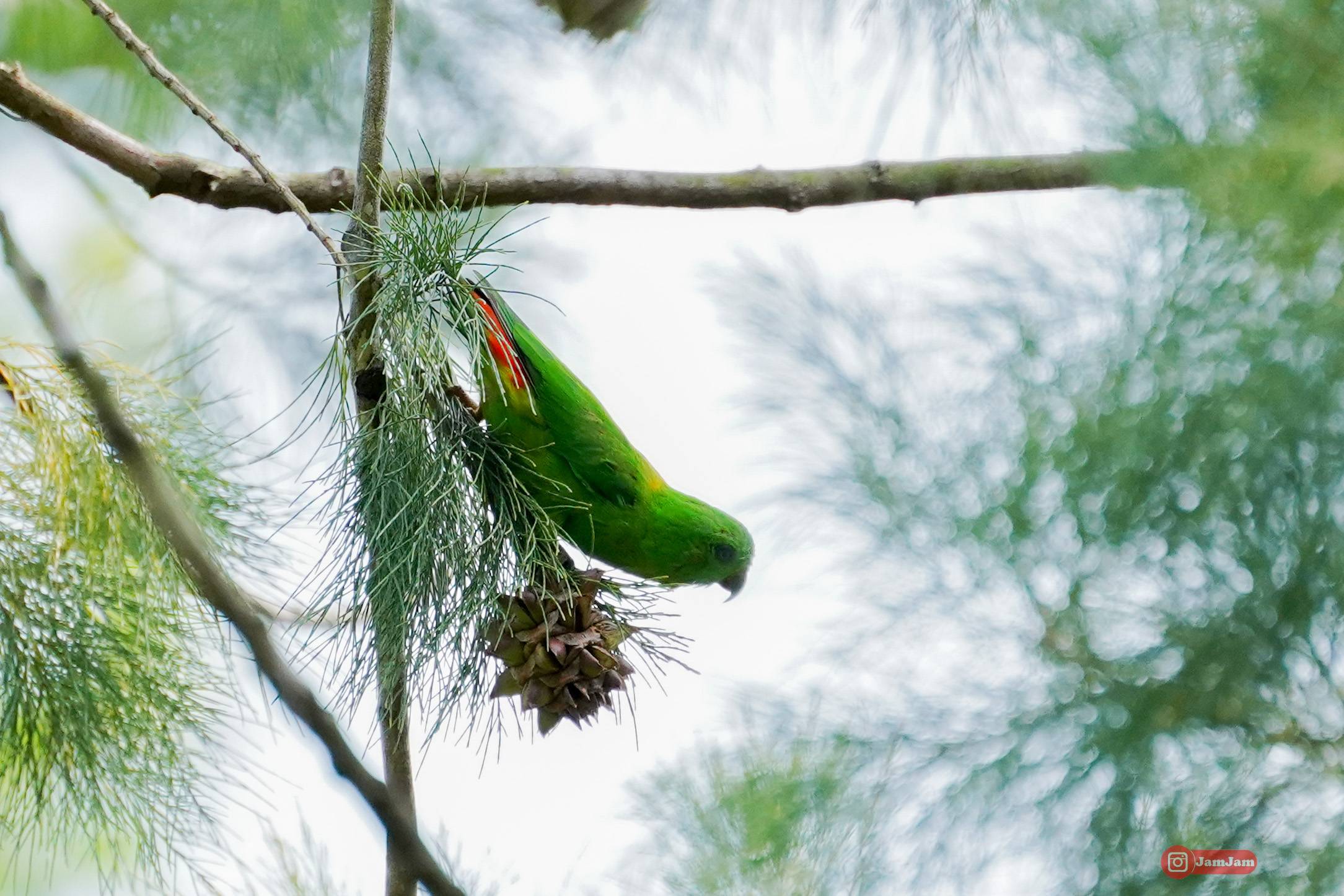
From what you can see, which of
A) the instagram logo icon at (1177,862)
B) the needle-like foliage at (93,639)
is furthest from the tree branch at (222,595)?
the instagram logo icon at (1177,862)

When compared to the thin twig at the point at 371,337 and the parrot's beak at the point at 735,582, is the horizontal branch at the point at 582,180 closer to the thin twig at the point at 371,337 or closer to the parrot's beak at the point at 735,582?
the thin twig at the point at 371,337

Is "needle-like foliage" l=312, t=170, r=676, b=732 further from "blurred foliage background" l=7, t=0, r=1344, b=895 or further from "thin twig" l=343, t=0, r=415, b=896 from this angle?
"blurred foliage background" l=7, t=0, r=1344, b=895

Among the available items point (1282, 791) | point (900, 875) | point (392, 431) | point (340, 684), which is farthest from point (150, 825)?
point (1282, 791)

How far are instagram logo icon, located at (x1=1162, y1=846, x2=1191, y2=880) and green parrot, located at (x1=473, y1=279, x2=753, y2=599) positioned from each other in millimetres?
379

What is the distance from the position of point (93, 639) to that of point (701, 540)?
17.9 inches

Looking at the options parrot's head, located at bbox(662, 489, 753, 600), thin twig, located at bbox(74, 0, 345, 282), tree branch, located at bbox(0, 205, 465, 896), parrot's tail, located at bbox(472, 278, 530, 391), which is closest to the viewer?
tree branch, located at bbox(0, 205, 465, 896)

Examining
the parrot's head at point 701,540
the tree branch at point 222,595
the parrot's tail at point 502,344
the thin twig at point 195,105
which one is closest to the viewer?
the tree branch at point 222,595

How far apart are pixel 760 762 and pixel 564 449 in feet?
1.00

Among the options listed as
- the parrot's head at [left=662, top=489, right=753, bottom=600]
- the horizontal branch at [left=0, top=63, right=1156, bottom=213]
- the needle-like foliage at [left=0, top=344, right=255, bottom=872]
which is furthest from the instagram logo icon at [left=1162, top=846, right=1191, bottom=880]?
the needle-like foliage at [left=0, top=344, right=255, bottom=872]

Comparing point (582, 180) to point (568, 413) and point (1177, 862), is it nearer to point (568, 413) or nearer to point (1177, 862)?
point (568, 413)

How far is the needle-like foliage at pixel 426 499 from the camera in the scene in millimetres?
713

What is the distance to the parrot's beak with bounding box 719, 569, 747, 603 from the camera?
3.21ft

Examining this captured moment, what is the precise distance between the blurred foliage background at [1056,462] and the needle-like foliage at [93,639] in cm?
Answer: 41

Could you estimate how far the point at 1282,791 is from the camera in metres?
0.64
